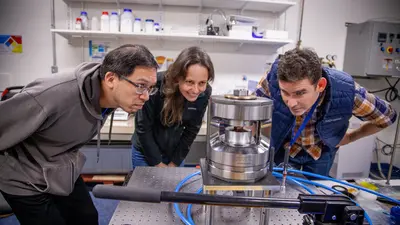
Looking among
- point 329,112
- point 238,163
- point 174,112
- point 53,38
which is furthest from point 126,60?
point 53,38

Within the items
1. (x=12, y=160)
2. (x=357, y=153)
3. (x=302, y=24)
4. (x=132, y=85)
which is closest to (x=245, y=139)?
(x=132, y=85)

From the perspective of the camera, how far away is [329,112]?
3.94 feet

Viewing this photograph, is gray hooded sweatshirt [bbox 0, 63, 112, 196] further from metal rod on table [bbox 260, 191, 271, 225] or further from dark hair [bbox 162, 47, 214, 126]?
metal rod on table [bbox 260, 191, 271, 225]

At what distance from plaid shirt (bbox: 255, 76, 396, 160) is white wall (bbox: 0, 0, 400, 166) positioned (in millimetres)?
1606

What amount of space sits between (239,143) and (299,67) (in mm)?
486

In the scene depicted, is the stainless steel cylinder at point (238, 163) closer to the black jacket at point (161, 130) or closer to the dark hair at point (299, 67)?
the dark hair at point (299, 67)

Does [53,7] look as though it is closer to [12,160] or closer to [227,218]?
[12,160]

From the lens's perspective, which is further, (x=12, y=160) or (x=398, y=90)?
(x=398, y=90)

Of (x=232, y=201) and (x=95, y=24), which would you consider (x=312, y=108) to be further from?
(x=95, y=24)

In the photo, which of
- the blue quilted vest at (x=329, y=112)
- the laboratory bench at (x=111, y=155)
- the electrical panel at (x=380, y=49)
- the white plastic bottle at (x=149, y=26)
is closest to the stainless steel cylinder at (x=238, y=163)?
the blue quilted vest at (x=329, y=112)

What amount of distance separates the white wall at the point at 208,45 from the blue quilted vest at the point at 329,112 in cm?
168

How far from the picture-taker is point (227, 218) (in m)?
0.80

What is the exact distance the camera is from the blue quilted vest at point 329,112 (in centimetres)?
119

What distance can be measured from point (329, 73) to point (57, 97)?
113cm
